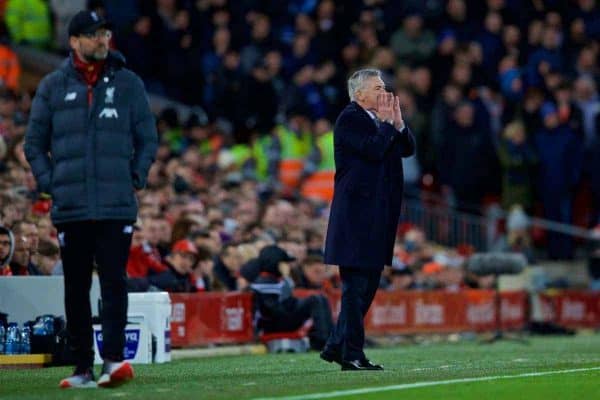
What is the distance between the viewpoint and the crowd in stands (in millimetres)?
23766

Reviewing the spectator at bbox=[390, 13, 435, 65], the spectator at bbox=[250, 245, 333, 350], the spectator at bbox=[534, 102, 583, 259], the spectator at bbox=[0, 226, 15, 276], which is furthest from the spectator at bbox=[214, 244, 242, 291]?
the spectator at bbox=[390, 13, 435, 65]

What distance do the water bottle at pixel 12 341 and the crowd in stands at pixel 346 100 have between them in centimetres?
753

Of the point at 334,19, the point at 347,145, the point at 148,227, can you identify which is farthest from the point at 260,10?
the point at 347,145

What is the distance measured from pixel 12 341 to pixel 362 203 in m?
3.42

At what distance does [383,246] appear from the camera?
38.6 ft

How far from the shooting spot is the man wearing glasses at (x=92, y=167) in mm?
10117

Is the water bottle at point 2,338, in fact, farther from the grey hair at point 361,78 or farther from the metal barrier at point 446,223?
the metal barrier at point 446,223

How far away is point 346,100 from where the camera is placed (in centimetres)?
2684

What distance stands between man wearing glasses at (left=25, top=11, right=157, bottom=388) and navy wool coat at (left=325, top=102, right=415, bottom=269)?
1876 mm

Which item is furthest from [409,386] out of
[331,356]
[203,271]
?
[203,271]

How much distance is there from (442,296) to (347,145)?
1024 centimetres

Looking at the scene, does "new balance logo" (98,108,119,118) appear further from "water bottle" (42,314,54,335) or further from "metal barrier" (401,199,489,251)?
"metal barrier" (401,199,489,251)

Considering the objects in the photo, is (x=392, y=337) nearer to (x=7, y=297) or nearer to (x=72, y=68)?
(x=7, y=297)

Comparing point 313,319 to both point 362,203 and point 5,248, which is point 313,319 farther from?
point 362,203
